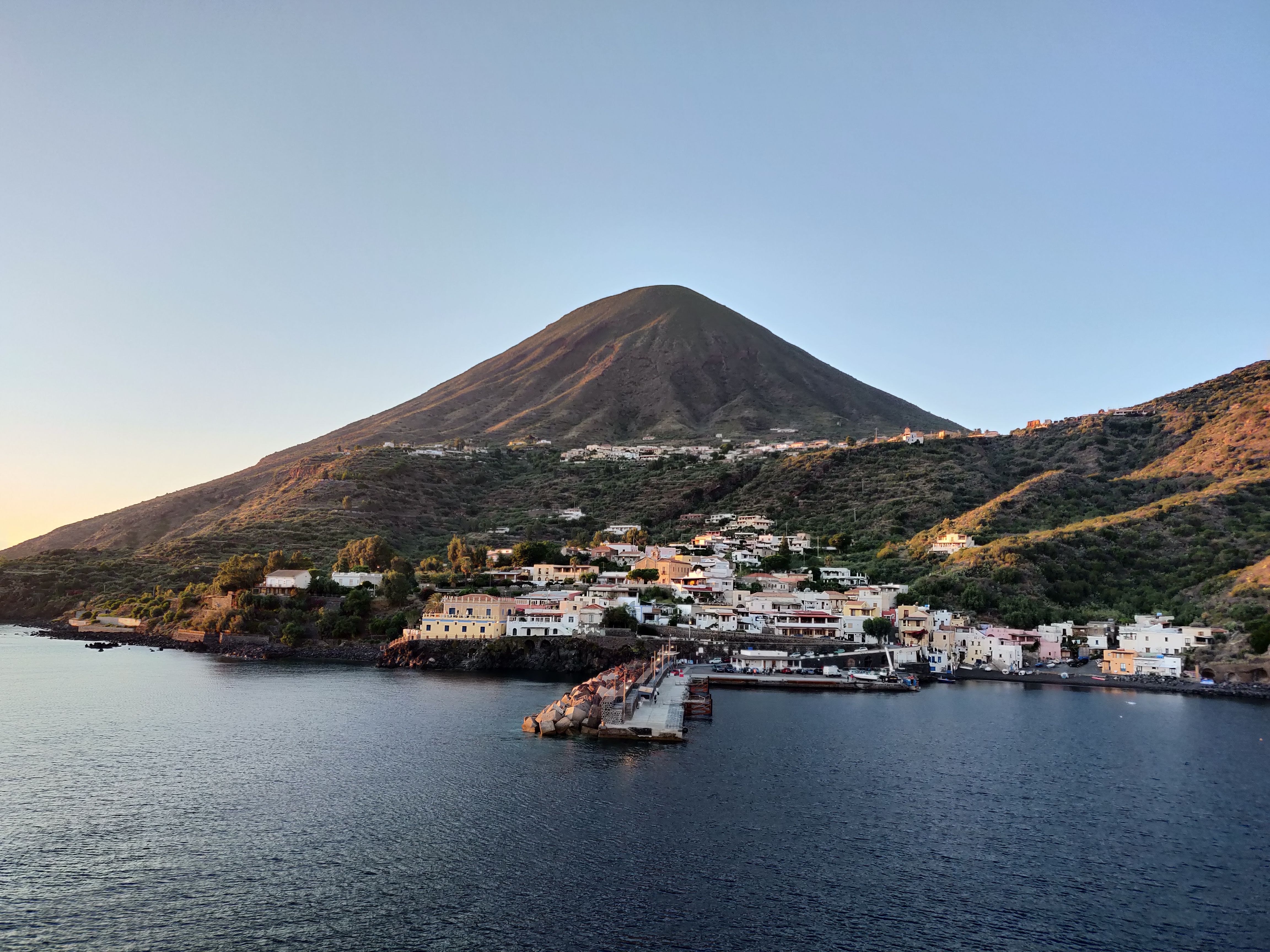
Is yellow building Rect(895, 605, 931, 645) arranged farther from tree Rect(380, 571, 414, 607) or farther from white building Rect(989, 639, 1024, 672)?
tree Rect(380, 571, 414, 607)

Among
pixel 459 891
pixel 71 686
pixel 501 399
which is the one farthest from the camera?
pixel 501 399

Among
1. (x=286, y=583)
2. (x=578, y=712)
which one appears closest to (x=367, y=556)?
(x=286, y=583)

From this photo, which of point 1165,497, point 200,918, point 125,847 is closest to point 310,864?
point 200,918

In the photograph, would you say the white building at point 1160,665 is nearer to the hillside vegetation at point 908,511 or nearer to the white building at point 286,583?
the hillside vegetation at point 908,511

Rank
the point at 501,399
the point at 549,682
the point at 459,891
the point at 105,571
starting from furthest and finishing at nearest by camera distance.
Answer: the point at 501,399, the point at 105,571, the point at 549,682, the point at 459,891

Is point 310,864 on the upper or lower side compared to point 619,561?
lower

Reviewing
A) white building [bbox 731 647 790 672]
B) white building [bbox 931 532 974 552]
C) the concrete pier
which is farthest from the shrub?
white building [bbox 931 532 974 552]

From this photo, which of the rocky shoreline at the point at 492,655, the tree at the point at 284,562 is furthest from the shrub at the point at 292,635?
the tree at the point at 284,562

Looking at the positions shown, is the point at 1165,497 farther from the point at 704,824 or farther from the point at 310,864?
the point at 310,864
